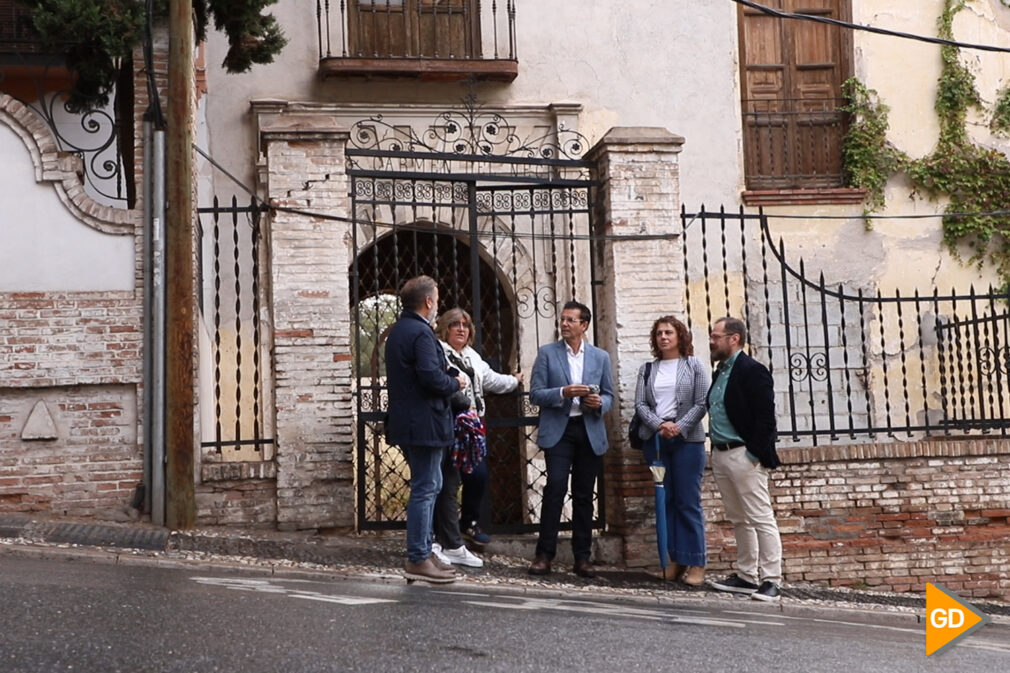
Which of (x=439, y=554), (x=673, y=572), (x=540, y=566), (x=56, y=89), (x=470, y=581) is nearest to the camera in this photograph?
(x=470, y=581)

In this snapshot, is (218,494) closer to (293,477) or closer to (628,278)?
(293,477)

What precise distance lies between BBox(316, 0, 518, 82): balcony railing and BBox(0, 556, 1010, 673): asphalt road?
8.15m

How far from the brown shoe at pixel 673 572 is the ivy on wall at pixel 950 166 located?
840 centimetres

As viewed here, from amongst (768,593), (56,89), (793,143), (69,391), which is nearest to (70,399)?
(69,391)

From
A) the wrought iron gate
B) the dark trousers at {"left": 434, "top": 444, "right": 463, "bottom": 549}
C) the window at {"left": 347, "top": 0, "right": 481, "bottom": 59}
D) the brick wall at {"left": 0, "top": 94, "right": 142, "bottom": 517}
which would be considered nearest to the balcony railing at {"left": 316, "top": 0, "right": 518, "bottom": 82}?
the window at {"left": 347, "top": 0, "right": 481, "bottom": 59}

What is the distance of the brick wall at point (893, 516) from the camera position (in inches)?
384

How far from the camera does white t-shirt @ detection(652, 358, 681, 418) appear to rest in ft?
28.0

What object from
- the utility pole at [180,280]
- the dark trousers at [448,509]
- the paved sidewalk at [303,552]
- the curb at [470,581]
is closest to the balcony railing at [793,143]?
the paved sidewalk at [303,552]

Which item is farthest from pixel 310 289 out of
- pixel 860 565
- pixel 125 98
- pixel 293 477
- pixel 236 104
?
pixel 236 104

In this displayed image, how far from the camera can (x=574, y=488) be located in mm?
8578

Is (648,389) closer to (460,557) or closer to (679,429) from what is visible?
(679,429)

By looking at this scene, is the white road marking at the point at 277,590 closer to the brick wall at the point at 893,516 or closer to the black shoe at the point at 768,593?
the black shoe at the point at 768,593

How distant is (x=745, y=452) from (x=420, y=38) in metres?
8.16

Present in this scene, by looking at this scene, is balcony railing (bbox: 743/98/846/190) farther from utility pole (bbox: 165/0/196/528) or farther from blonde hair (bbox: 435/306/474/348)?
utility pole (bbox: 165/0/196/528)
